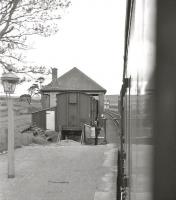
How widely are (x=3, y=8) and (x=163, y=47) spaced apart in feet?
44.9

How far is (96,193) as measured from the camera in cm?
716

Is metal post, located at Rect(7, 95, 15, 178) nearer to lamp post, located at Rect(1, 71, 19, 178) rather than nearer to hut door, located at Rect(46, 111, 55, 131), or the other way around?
lamp post, located at Rect(1, 71, 19, 178)

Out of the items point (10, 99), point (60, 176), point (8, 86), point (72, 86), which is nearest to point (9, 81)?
point (8, 86)

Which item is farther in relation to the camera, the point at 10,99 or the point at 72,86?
the point at 72,86

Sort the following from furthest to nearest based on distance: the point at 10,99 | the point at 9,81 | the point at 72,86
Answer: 1. the point at 72,86
2. the point at 10,99
3. the point at 9,81

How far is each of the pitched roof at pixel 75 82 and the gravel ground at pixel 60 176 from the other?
37546 mm

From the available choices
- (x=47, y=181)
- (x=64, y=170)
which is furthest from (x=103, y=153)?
(x=47, y=181)

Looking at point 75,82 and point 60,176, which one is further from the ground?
point 75,82

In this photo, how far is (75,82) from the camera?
55375mm

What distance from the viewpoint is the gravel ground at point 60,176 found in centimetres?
746

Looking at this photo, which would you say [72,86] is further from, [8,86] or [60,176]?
[8,86]

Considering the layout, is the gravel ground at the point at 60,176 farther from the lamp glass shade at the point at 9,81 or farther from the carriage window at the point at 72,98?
the carriage window at the point at 72,98

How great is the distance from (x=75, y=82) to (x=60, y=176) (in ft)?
151

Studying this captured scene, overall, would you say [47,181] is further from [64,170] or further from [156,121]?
[156,121]
